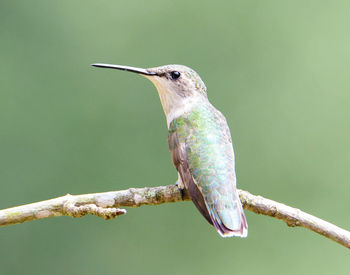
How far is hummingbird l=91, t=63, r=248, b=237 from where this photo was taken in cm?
384

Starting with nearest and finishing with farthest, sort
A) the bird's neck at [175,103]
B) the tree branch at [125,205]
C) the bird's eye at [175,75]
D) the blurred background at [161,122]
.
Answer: the tree branch at [125,205] → the bird's neck at [175,103] → the bird's eye at [175,75] → the blurred background at [161,122]

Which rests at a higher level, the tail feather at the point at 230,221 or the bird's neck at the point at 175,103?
the bird's neck at the point at 175,103

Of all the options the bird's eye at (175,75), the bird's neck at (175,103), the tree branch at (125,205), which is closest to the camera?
the tree branch at (125,205)

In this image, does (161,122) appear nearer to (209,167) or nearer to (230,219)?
(209,167)

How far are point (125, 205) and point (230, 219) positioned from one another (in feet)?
2.25

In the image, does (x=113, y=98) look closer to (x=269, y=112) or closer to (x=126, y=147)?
(x=126, y=147)

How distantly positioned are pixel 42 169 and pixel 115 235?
1.46 metres

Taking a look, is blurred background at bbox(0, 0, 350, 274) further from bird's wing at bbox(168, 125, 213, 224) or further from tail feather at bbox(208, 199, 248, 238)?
tail feather at bbox(208, 199, 248, 238)

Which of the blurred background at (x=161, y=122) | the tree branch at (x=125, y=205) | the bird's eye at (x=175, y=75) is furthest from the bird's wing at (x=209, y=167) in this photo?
the blurred background at (x=161, y=122)

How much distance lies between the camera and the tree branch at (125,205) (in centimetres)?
355

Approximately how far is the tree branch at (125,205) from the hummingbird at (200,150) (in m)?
0.19

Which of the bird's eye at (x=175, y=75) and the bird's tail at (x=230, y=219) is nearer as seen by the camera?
the bird's tail at (x=230, y=219)

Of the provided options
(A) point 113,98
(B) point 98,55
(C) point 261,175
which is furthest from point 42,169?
(C) point 261,175

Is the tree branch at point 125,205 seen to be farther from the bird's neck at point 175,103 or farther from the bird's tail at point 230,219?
the bird's neck at point 175,103
